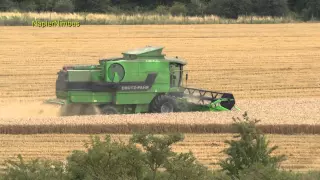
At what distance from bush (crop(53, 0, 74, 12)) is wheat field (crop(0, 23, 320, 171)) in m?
13.3

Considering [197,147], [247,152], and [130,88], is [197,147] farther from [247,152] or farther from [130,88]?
[247,152]

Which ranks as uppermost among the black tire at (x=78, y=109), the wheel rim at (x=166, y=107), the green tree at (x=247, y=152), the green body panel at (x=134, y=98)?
the green tree at (x=247, y=152)

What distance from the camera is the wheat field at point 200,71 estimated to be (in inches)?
628

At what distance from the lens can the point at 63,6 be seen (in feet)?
191

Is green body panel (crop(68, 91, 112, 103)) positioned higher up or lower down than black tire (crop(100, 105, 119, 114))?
higher up

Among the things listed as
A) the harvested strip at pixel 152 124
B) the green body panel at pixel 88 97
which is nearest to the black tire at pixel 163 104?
the harvested strip at pixel 152 124

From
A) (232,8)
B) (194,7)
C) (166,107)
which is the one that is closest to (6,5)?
(194,7)

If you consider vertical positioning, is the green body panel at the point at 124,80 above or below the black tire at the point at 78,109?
above

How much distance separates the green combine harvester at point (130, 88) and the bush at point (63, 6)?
39.3 m

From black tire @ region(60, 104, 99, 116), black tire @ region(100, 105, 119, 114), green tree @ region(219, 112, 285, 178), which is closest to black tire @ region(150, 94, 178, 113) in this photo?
black tire @ region(100, 105, 119, 114)

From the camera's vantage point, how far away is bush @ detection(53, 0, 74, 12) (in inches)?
2290

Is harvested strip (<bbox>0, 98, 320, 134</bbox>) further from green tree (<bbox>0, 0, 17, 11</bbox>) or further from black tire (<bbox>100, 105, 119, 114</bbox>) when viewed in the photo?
green tree (<bbox>0, 0, 17, 11</bbox>)

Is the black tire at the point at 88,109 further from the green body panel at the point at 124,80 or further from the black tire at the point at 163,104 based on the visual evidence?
the black tire at the point at 163,104

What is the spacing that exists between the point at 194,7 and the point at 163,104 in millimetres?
43310
